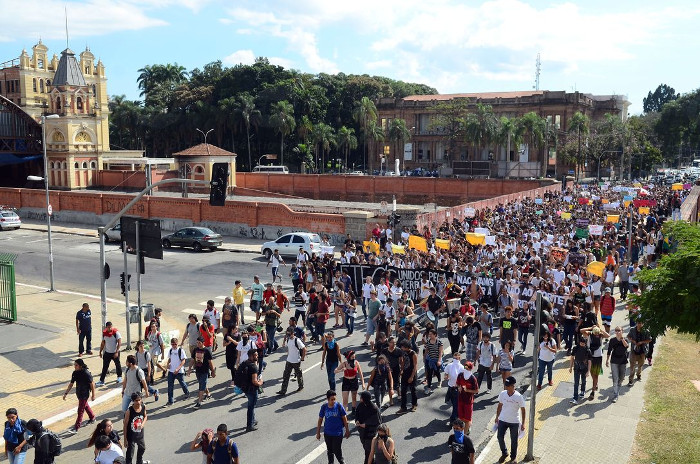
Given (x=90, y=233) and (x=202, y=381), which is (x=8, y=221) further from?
(x=202, y=381)

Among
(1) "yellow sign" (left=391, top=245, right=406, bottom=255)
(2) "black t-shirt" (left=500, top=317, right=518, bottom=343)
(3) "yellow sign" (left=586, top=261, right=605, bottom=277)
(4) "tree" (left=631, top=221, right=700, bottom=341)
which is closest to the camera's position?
(4) "tree" (left=631, top=221, right=700, bottom=341)

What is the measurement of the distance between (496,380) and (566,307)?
3181mm

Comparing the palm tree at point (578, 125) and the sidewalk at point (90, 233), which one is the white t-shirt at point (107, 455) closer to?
the sidewalk at point (90, 233)

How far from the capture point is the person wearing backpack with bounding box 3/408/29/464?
1053cm

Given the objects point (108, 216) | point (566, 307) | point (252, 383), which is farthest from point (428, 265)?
point (108, 216)

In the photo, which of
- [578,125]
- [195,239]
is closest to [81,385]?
[195,239]

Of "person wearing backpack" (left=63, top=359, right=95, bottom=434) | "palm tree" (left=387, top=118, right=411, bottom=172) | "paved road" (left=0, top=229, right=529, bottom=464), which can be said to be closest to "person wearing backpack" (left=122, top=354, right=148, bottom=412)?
"person wearing backpack" (left=63, top=359, right=95, bottom=434)

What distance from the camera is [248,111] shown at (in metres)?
88.1

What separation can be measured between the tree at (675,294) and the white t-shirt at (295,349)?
7.09 m

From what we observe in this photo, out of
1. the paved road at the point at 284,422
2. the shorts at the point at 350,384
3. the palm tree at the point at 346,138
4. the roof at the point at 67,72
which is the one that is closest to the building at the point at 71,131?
the roof at the point at 67,72

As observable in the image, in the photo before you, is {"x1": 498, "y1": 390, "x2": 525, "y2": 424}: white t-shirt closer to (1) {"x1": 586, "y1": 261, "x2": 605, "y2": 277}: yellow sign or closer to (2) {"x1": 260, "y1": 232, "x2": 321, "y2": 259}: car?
(1) {"x1": 586, "y1": 261, "x2": 605, "y2": 277}: yellow sign

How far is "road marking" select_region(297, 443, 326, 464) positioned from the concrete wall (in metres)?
49.1

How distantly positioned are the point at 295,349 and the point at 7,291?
1238 centimetres

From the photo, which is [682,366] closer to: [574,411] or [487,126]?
[574,411]
